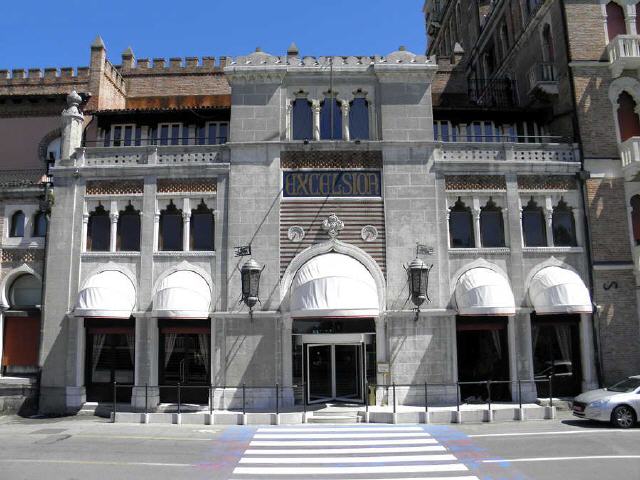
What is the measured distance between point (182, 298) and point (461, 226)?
11892 millimetres

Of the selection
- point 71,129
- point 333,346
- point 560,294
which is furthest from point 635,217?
point 71,129

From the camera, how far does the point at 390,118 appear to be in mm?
23656

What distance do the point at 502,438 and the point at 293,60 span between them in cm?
1717

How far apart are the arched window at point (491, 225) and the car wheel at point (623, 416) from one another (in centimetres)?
816

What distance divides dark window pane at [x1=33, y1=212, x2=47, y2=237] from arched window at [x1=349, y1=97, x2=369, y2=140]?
13.9 m

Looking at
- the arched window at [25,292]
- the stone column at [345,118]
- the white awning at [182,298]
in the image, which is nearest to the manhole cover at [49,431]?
the white awning at [182,298]

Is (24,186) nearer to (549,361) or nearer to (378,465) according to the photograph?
(378,465)

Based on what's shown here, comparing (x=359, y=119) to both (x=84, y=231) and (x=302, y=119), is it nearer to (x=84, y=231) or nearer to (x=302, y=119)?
(x=302, y=119)

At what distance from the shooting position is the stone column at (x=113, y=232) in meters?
23.1

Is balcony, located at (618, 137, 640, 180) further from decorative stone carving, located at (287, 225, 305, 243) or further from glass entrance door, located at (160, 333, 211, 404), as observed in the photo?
glass entrance door, located at (160, 333, 211, 404)

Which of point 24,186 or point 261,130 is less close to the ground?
point 261,130

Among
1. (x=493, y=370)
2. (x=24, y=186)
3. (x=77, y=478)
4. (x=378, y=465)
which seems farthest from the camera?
(x=24, y=186)

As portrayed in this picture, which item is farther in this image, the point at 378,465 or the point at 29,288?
the point at 29,288

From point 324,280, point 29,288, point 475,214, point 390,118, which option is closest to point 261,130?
point 390,118
